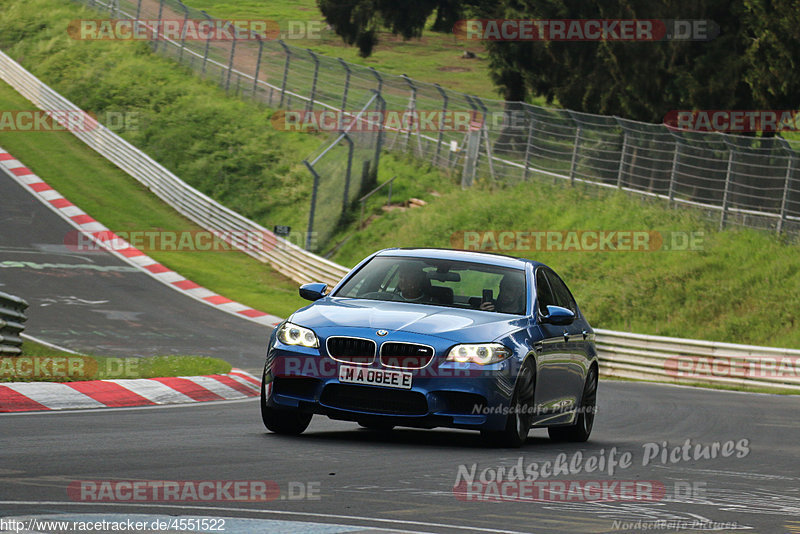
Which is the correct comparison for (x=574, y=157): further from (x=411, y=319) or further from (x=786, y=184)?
(x=411, y=319)

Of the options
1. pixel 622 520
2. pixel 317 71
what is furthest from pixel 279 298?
pixel 622 520

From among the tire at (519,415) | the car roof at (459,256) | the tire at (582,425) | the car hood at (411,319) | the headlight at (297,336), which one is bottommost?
the tire at (582,425)

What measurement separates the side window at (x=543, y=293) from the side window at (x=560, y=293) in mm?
149

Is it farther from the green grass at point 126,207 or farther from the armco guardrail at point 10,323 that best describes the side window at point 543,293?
the green grass at point 126,207

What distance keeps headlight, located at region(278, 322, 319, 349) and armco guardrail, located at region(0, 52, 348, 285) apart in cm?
1785

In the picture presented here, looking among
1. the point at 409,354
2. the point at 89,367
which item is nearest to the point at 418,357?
the point at 409,354

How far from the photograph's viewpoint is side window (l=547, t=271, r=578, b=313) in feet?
34.9

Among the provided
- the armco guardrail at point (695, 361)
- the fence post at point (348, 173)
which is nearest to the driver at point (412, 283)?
the armco guardrail at point (695, 361)

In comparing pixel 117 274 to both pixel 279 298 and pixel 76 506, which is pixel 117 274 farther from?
pixel 76 506

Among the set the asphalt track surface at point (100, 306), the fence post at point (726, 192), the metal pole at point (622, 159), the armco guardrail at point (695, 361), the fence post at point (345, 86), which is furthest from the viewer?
the fence post at point (345, 86)

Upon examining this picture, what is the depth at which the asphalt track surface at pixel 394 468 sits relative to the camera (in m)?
5.62

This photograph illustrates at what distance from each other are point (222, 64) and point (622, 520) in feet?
139

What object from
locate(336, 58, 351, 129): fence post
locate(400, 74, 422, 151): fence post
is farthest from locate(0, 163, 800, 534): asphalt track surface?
locate(336, 58, 351, 129): fence post

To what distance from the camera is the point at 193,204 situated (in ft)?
115
